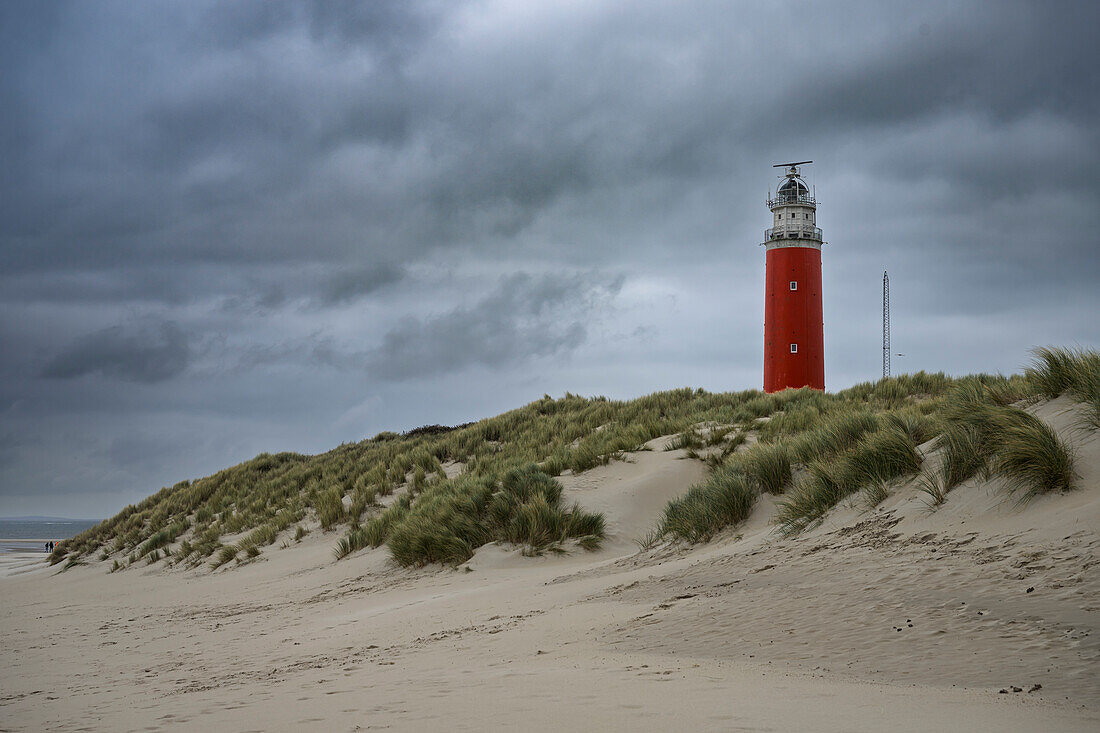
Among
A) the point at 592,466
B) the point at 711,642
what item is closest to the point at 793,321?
the point at 592,466

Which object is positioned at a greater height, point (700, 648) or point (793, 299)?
point (793, 299)

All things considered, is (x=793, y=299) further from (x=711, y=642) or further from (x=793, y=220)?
(x=711, y=642)

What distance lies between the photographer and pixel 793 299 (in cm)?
3306

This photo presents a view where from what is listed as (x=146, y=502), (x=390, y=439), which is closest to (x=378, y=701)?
(x=390, y=439)

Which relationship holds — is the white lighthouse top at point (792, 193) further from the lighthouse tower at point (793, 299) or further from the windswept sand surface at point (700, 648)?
the windswept sand surface at point (700, 648)

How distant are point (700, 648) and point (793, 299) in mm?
29944

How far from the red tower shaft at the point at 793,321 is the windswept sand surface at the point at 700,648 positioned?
24.3m

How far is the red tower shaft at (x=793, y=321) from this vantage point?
3247 centimetres

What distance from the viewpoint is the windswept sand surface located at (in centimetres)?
358

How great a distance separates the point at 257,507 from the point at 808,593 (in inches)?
786

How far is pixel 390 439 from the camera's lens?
3003 cm

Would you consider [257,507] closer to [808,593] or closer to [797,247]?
[808,593]

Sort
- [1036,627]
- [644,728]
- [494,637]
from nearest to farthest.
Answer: [644,728], [1036,627], [494,637]

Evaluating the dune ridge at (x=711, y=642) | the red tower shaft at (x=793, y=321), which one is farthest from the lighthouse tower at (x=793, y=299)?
the dune ridge at (x=711, y=642)
